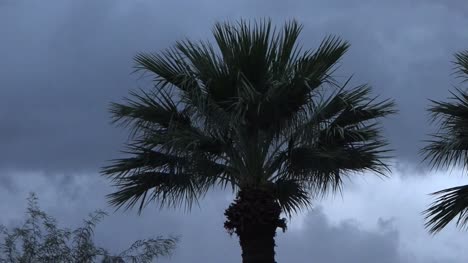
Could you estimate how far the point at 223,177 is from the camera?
1595 centimetres

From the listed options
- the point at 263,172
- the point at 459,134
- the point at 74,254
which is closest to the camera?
the point at 459,134

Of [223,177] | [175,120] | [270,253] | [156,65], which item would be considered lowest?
[270,253]

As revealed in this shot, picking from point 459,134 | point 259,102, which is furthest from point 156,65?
point 459,134

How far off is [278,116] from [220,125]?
3.64 ft

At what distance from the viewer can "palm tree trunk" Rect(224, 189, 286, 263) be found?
15.2 metres

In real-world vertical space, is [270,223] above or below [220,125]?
below

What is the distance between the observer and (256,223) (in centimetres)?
1526

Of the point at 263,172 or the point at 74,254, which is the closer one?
the point at 263,172

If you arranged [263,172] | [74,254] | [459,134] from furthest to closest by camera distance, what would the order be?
[74,254] < [263,172] < [459,134]

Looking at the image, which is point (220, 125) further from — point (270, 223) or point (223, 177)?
point (270, 223)

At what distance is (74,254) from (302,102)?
20.8ft

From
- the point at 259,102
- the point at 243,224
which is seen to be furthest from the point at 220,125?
the point at 243,224

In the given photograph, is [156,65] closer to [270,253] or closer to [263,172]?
[263,172]

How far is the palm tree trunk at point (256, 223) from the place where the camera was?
50.0ft
